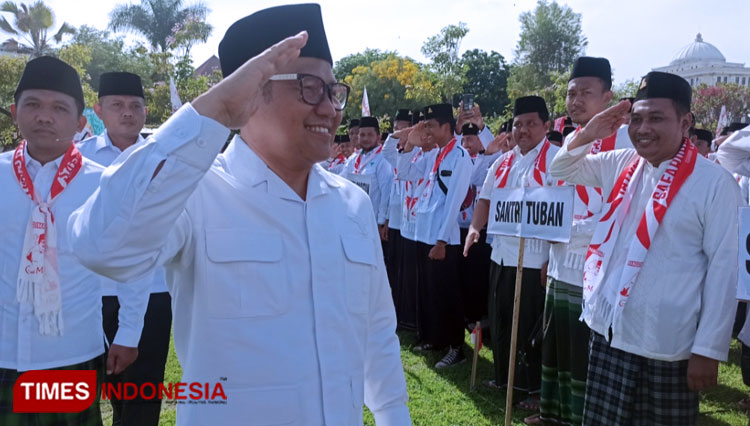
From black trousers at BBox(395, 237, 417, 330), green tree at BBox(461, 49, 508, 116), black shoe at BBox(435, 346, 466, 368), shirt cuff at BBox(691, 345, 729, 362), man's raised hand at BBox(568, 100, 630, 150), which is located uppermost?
green tree at BBox(461, 49, 508, 116)

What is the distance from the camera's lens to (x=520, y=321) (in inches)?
190

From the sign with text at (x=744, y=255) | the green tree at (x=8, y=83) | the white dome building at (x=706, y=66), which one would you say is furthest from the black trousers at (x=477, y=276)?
the white dome building at (x=706, y=66)

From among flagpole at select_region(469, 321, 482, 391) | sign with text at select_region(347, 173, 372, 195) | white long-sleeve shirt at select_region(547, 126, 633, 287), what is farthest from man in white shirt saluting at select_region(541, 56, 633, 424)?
sign with text at select_region(347, 173, 372, 195)

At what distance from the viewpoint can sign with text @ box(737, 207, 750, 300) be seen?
2512mm

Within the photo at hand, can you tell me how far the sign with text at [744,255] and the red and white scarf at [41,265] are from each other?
2992 millimetres

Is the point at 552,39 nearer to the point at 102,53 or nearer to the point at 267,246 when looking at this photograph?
the point at 102,53

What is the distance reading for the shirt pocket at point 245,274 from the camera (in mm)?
1462

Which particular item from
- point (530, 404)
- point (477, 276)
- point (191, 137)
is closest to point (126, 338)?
point (191, 137)

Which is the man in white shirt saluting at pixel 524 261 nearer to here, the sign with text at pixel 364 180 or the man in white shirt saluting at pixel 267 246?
the sign with text at pixel 364 180

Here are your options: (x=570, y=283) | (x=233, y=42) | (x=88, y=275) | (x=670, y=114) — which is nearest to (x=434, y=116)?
(x=570, y=283)

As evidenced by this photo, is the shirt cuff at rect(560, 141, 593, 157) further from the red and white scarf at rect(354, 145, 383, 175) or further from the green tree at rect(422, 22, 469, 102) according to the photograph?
the green tree at rect(422, 22, 469, 102)

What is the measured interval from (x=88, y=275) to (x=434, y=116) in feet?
14.0

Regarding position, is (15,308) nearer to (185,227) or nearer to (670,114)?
(185,227)

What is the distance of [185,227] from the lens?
4.66 feet
